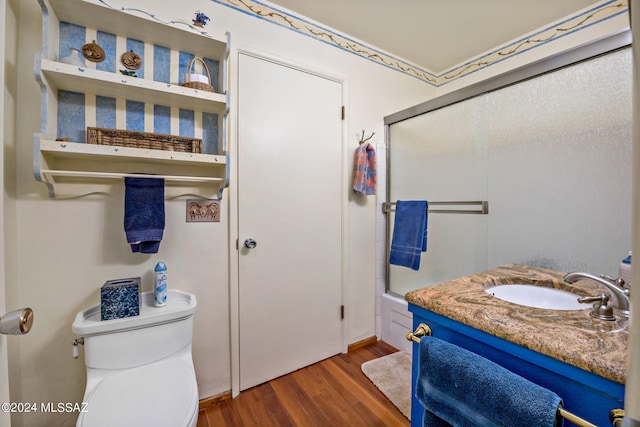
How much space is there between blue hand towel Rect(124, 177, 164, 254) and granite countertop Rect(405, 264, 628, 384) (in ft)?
3.73

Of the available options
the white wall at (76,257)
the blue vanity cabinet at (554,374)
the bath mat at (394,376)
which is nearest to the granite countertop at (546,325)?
the blue vanity cabinet at (554,374)

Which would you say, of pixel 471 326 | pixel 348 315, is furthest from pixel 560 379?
pixel 348 315

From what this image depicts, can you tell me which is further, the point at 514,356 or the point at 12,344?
the point at 12,344

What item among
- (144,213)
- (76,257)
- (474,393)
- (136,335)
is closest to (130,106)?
(144,213)

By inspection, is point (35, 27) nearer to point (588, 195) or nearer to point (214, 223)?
point (214, 223)

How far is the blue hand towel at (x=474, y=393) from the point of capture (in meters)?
0.59

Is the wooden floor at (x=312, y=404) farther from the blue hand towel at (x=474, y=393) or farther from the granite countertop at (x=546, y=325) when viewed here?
the granite countertop at (x=546, y=325)

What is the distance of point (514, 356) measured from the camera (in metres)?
0.72

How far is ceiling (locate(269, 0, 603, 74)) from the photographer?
1.66m

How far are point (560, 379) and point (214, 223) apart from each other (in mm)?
1504

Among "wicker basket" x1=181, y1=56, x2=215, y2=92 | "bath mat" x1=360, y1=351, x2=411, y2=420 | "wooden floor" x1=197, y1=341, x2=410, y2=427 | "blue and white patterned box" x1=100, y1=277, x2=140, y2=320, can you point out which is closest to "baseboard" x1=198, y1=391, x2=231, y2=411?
"wooden floor" x1=197, y1=341, x2=410, y2=427

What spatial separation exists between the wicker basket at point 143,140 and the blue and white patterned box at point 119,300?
61 cm

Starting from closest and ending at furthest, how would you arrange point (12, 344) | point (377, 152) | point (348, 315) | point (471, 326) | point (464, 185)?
point (471, 326), point (12, 344), point (464, 185), point (348, 315), point (377, 152)

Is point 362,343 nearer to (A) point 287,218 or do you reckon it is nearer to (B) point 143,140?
(A) point 287,218
